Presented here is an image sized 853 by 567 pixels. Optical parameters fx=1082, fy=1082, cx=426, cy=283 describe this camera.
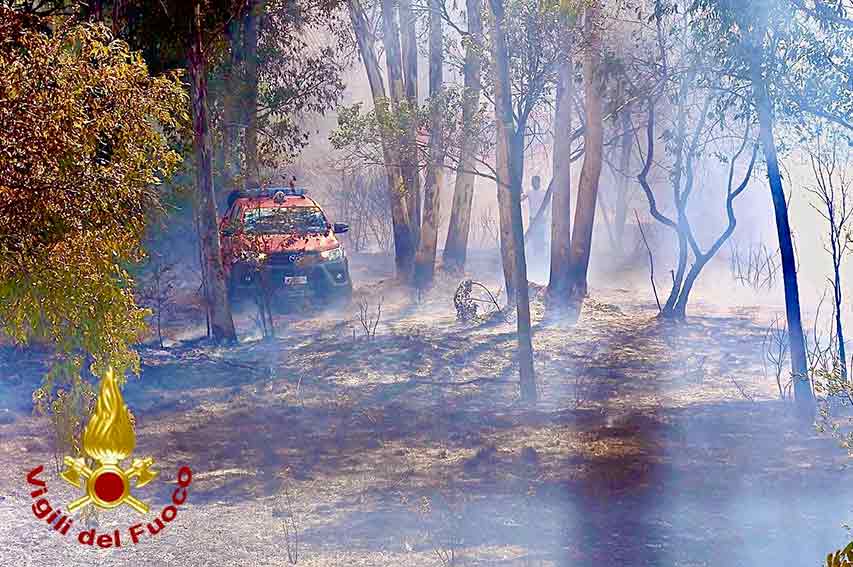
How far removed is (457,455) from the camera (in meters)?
10.1

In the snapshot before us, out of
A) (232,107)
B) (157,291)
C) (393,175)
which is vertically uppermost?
(232,107)

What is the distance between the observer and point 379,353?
48.9 ft

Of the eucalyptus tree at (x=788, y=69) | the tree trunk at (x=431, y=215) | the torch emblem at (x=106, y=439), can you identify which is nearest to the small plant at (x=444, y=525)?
the torch emblem at (x=106, y=439)

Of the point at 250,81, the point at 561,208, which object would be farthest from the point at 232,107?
the point at 561,208

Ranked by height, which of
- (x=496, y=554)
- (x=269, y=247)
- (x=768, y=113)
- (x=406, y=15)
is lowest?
(x=496, y=554)

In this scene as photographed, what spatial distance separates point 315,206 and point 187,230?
336 centimetres

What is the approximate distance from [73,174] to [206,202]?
29.1 ft

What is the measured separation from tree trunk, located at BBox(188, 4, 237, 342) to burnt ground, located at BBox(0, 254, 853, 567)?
16.9 inches

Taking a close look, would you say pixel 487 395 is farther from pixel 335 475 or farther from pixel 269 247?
pixel 269 247

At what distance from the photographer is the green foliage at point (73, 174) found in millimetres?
5445

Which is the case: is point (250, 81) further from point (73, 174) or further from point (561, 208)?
point (73, 174)

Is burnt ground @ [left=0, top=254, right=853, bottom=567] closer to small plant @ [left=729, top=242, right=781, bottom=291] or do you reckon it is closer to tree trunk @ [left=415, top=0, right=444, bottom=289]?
tree trunk @ [left=415, top=0, right=444, bottom=289]

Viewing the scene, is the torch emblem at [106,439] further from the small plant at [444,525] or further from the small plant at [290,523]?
the small plant at [444,525]

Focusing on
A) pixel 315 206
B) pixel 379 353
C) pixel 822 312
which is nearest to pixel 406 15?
pixel 315 206
